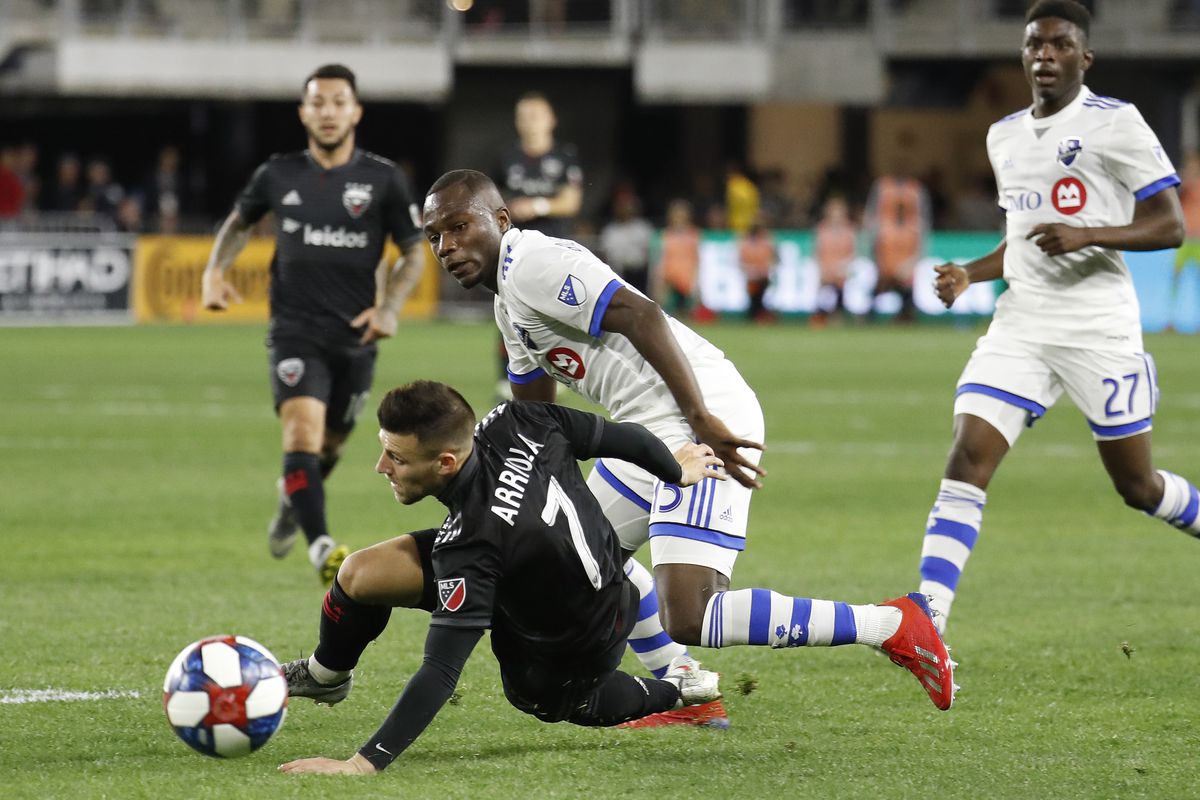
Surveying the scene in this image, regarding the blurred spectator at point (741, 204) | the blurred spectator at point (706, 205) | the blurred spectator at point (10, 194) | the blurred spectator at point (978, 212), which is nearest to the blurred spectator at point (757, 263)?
the blurred spectator at point (741, 204)

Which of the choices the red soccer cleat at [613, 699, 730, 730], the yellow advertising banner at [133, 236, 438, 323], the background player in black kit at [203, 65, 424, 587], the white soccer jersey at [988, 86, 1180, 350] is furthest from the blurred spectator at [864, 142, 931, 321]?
the red soccer cleat at [613, 699, 730, 730]

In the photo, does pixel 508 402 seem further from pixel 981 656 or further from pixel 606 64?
pixel 606 64

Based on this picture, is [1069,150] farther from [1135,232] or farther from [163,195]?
[163,195]

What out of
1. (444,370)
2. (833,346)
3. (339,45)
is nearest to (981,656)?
(444,370)

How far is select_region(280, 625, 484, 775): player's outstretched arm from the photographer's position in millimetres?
4438

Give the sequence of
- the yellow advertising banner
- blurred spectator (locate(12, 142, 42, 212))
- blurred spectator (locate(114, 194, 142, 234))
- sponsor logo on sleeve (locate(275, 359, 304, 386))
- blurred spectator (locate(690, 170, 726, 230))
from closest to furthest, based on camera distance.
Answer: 1. sponsor logo on sleeve (locate(275, 359, 304, 386))
2. the yellow advertising banner
3. blurred spectator (locate(114, 194, 142, 234))
4. blurred spectator (locate(12, 142, 42, 212))
5. blurred spectator (locate(690, 170, 726, 230))

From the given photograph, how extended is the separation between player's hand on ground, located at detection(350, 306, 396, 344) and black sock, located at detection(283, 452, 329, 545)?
70cm

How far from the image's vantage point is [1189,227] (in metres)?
25.7

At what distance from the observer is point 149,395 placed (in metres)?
16.1

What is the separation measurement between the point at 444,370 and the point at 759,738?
13.3 metres

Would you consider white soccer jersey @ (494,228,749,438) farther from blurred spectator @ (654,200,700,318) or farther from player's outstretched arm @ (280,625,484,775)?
blurred spectator @ (654,200,700,318)

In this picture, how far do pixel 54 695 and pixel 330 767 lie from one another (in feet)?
4.89

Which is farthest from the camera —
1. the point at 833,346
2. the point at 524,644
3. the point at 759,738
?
the point at 833,346

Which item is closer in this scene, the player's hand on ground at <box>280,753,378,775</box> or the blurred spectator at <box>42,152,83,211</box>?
the player's hand on ground at <box>280,753,378,775</box>
